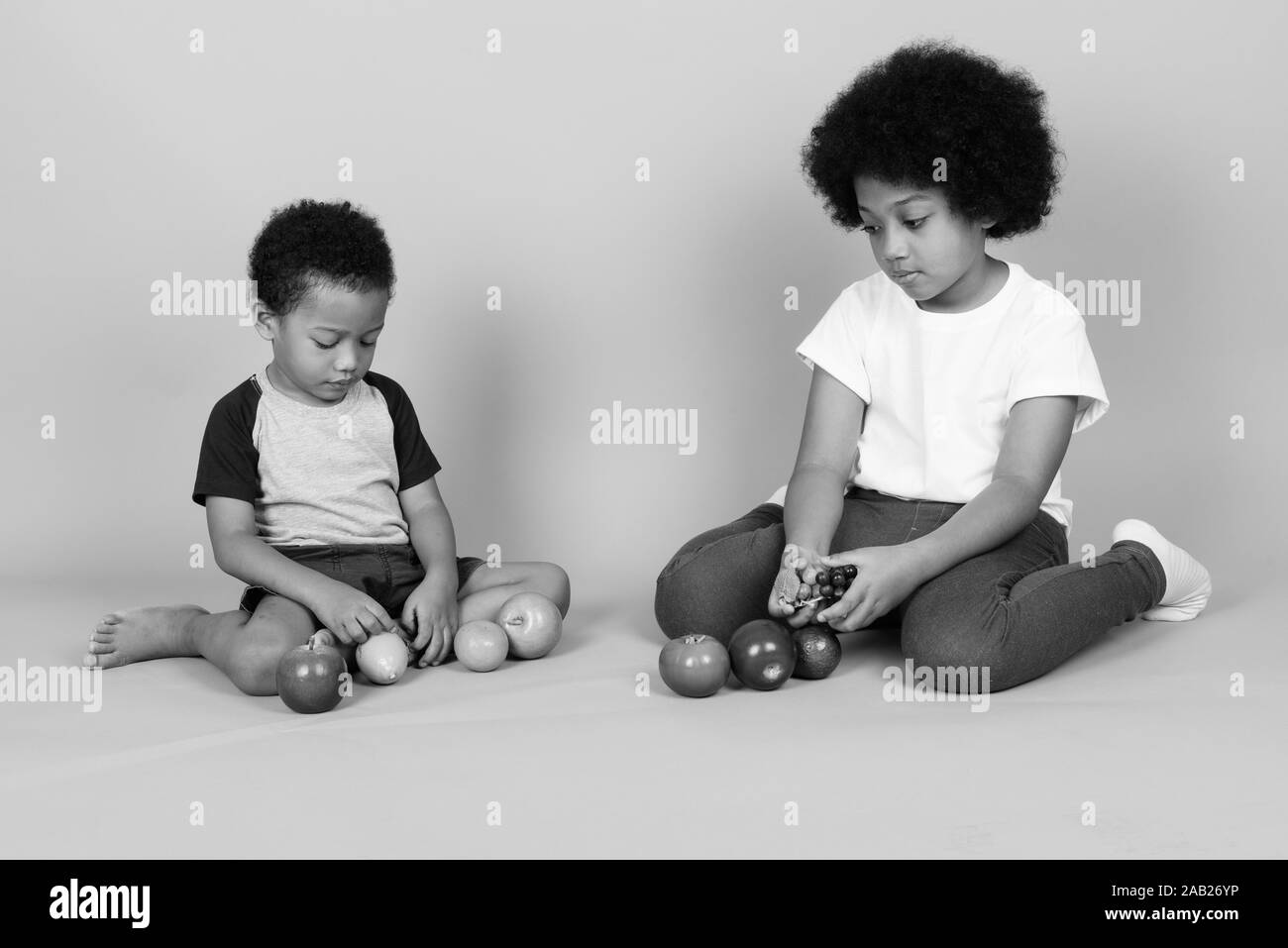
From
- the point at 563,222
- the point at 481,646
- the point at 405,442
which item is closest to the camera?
the point at 481,646

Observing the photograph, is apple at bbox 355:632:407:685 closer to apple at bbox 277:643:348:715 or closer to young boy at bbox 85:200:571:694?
young boy at bbox 85:200:571:694

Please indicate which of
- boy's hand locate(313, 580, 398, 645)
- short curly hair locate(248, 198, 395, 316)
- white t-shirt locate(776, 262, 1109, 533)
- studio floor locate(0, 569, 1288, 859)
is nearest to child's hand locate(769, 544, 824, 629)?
studio floor locate(0, 569, 1288, 859)

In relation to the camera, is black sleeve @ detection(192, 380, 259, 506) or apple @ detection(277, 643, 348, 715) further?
black sleeve @ detection(192, 380, 259, 506)

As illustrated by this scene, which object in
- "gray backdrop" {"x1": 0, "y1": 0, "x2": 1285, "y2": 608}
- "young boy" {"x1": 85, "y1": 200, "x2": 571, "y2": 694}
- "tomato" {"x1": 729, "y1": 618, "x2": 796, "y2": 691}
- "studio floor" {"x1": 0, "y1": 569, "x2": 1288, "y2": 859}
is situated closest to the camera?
"studio floor" {"x1": 0, "y1": 569, "x2": 1288, "y2": 859}

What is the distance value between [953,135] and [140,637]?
7.04ft

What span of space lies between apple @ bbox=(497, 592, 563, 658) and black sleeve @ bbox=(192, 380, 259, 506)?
2.15ft

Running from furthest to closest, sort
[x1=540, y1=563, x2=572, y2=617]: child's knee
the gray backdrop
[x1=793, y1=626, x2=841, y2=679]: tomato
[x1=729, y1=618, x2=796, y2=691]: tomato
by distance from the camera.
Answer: the gray backdrop, [x1=540, y1=563, x2=572, y2=617]: child's knee, [x1=793, y1=626, x2=841, y2=679]: tomato, [x1=729, y1=618, x2=796, y2=691]: tomato

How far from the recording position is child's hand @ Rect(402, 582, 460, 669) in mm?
3336

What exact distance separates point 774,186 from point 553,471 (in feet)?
3.52

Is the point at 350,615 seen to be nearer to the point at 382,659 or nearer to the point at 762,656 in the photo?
the point at 382,659

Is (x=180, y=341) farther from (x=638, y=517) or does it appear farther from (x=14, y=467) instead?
(x=638, y=517)

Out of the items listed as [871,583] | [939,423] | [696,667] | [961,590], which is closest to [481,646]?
[696,667]

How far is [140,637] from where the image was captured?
338 centimetres

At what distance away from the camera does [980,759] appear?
257cm
